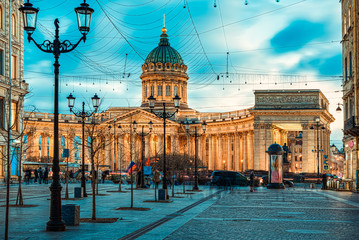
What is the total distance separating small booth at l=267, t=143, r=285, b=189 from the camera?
53906 millimetres

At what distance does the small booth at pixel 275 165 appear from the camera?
177 ft

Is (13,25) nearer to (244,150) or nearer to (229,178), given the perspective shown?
(229,178)

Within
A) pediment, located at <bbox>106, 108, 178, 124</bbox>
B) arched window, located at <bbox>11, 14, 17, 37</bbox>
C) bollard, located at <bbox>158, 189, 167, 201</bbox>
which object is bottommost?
bollard, located at <bbox>158, 189, 167, 201</bbox>

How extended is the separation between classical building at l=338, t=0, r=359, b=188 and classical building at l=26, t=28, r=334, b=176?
23.9 m

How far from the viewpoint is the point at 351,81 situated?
166 feet

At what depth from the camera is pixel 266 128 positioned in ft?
313

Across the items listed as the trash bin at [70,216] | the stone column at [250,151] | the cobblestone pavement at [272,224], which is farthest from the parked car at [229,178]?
the trash bin at [70,216]

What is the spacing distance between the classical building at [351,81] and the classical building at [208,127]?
2394 centimetres

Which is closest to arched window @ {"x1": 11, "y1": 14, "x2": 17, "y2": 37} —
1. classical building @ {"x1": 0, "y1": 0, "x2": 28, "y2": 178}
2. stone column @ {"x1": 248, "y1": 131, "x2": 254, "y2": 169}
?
classical building @ {"x1": 0, "y1": 0, "x2": 28, "y2": 178}

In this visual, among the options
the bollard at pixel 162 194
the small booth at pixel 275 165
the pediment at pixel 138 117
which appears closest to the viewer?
the bollard at pixel 162 194

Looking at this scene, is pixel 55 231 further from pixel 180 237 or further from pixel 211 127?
pixel 211 127

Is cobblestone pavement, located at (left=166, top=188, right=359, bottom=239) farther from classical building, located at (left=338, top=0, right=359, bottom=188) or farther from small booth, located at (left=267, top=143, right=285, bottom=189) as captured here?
small booth, located at (left=267, top=143, right=285, bottom=189)

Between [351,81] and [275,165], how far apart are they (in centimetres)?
1040

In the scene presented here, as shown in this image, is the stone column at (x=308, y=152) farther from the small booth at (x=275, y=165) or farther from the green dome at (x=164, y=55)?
the green dome at (x=164, y=55)
